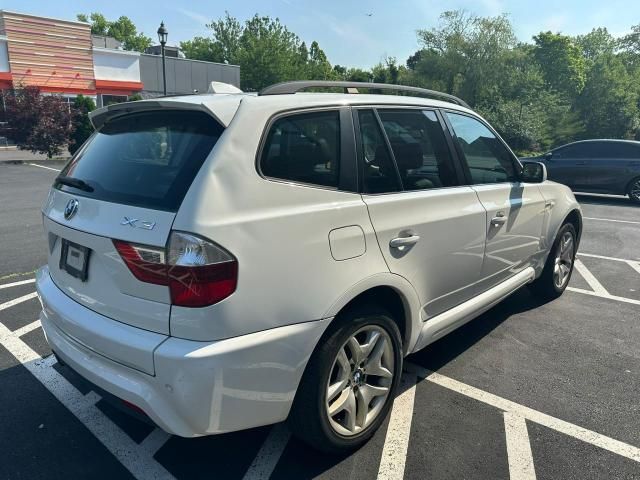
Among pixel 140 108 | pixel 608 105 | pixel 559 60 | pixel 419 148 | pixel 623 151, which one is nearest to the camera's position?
pixel 140 108

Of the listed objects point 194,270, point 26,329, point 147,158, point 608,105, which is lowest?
point 26,329

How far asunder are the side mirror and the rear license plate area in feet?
11.1

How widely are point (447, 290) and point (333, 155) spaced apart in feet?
4.11

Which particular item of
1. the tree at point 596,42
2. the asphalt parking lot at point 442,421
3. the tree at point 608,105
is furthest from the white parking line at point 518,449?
the tree at point 596,42

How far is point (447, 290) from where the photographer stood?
3.19 m

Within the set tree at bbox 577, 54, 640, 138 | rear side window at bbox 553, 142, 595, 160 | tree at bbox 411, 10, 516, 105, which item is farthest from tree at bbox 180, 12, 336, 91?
rear side window at bbox 553, 142, 595, 160

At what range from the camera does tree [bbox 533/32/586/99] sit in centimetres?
5328

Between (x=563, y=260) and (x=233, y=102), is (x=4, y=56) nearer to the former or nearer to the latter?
(x=563, y=260)

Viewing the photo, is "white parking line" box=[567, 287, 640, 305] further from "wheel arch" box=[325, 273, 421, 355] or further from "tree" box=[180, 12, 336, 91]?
"tree" box=[180, 12, 336, 91]

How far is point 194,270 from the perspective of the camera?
76.5 inches

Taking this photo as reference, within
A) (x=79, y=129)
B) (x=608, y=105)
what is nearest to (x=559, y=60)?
(x=608, y=105)

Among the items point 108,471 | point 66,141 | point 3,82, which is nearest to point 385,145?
point 108,471

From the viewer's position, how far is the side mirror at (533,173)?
4145mm

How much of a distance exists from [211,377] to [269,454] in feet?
2.93
